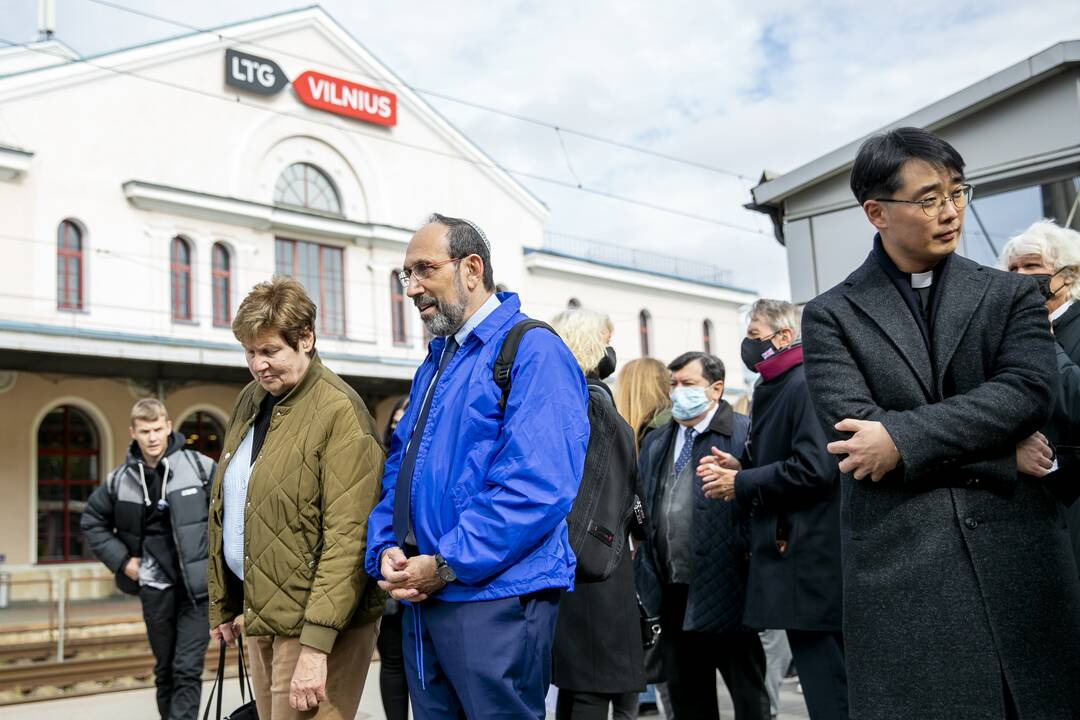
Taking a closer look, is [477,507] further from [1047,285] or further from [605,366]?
[1047,285]

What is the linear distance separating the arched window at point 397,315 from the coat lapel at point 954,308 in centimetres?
2544

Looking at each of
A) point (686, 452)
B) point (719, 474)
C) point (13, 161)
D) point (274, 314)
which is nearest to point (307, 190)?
point (13, 161)

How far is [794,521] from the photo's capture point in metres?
4.20

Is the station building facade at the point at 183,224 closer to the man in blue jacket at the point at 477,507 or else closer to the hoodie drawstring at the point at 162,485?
the hoodie drawstring at the point at 162,485

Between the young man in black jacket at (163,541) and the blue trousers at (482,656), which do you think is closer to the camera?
the blue trousers at (482,656)

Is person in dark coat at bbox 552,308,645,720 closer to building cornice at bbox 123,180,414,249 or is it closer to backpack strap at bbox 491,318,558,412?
backpack strap at bbox 491,318,558,412

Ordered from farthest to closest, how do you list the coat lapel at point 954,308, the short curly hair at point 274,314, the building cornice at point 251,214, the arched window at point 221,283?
the arched window at point 221,283 < the building cornice at point 251,214 < the short curly hair at point 274,314 < the coat lapel at point 954,308

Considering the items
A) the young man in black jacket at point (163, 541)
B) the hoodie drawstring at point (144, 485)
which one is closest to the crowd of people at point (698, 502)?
the young man in black jacket at point (163, 541)

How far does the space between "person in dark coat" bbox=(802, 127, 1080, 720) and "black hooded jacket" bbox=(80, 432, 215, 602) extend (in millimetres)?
4396

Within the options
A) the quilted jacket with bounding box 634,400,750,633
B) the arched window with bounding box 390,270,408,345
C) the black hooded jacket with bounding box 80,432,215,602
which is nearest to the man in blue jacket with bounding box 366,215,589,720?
the quilted jacket with bounding box 634,400,750,633

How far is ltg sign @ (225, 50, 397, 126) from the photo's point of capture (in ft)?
81.9

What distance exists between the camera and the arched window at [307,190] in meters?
25.9

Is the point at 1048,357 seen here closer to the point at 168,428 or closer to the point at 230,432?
the point at 230,432

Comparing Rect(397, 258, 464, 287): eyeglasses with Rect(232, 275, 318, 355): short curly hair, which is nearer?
Rect(397, 258, 464, 287): eyeglasses
